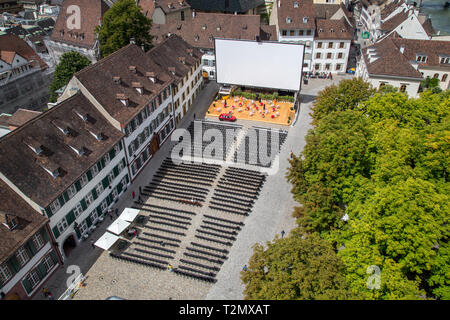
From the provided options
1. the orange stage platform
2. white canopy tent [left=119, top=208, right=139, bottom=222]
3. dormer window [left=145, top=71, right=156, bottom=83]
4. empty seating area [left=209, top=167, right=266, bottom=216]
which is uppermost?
dormer window [left=145, top=71, right=156, bottom=83]

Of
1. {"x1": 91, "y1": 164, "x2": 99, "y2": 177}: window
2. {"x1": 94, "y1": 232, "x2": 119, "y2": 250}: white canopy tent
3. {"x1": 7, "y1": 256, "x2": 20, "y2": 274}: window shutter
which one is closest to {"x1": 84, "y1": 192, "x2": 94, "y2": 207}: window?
{"x1": 91, "y1": 164, "x2": 99, "y2": 177}: window

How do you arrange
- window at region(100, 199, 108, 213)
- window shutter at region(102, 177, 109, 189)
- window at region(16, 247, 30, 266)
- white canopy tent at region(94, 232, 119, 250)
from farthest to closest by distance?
1. window at region(100, 199, 108, 213)
2. window shutter at region(102, 177, 109, 189)
3. white canopy tent at region(94, 232, 119, 250)
4. window at region(16, 247, 30, 266)

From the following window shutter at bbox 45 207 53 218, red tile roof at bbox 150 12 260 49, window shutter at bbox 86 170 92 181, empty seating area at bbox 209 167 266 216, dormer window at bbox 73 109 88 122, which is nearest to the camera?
window shutter at bbox 45 207 53 218

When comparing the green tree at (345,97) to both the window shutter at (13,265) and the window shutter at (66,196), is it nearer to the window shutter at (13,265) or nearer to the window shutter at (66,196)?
the window shutter at (66,196)

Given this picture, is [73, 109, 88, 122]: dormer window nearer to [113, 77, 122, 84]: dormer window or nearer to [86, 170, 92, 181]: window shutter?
[86, 170, 92, 181]: window shutter

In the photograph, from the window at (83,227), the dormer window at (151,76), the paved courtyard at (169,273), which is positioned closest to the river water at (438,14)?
the dormer window at (151,76)

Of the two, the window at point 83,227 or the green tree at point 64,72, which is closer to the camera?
the window at point 83,227
